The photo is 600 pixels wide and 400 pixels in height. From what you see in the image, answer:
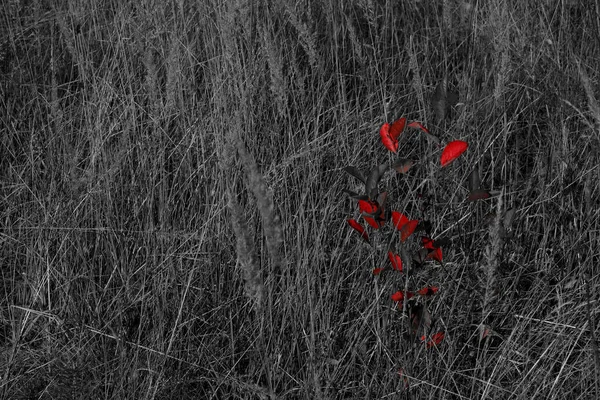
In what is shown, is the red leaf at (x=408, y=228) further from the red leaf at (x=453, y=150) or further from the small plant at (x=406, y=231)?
the red leaf at (x=453, y=150)

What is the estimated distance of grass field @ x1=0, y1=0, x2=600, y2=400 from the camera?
1485mm

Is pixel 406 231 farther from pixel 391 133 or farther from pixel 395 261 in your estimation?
pixel 391 133

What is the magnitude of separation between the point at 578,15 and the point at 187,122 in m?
1.59

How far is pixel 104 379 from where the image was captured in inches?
55.9

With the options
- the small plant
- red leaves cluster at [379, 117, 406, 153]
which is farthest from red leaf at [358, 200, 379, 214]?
red leaves cluster at [379, 117, 406, 153]

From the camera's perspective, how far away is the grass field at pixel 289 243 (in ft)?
4.87

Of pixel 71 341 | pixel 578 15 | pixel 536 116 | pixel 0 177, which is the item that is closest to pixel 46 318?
pixel 71 341

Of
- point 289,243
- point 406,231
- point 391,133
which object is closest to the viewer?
point 406,231

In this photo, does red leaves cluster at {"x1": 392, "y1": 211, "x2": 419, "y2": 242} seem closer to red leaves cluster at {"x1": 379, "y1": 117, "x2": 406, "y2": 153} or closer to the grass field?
the grass field

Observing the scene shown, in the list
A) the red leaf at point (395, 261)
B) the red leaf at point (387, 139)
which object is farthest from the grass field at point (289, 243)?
the red leaf at point (387, 139)

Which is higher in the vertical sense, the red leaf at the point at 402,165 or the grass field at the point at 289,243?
the red leaf at the point at 402,165

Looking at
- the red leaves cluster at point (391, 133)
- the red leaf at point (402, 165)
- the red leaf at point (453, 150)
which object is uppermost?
the red leaves cluster at point (391, 133)

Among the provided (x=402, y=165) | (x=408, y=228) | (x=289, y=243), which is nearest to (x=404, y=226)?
(x=408, y=228)

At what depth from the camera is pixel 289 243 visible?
1746 mm
